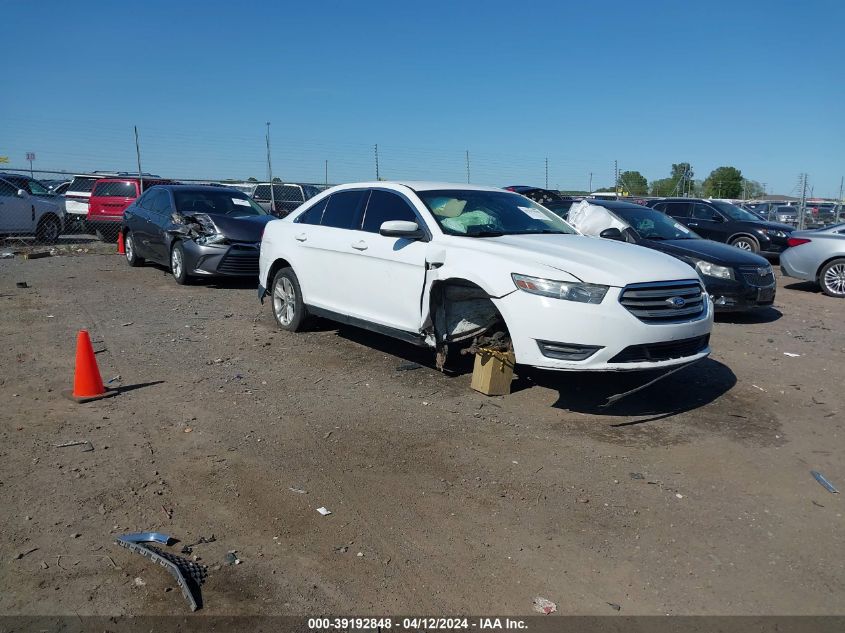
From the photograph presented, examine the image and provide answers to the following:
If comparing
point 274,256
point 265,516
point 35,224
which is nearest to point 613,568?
point 265,516

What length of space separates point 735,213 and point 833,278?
4.84 m

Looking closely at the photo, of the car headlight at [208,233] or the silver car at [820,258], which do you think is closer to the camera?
the car headlight at [208,233]

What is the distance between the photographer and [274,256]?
8.22 meters

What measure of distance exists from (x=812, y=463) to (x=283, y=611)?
3678 mm

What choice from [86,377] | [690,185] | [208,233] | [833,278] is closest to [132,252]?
[208,233]

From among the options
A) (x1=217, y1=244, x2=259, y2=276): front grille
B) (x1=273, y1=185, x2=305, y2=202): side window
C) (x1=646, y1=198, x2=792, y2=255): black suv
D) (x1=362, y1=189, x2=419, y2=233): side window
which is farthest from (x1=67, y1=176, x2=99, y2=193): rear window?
(x1=362, y1=189, x2=419, y2=233): side window

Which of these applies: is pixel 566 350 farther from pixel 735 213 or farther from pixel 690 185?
pixel 690 185

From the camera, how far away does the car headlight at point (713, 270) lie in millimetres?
9445

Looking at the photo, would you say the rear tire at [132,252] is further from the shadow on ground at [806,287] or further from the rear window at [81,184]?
the shadow on ground at [806,287]

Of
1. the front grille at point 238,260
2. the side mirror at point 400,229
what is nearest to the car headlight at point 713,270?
the side mirror at point 400,229

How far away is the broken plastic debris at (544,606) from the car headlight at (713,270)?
7305mm

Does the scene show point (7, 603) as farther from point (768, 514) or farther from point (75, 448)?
point (768, 514)

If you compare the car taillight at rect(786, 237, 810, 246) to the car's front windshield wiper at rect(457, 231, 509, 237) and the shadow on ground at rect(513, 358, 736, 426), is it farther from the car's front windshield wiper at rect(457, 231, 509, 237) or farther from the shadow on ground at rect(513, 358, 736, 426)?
the car's front windshield wiper at rect(457, 231, 509, 237)

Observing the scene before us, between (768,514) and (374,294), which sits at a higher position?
(374,294)
